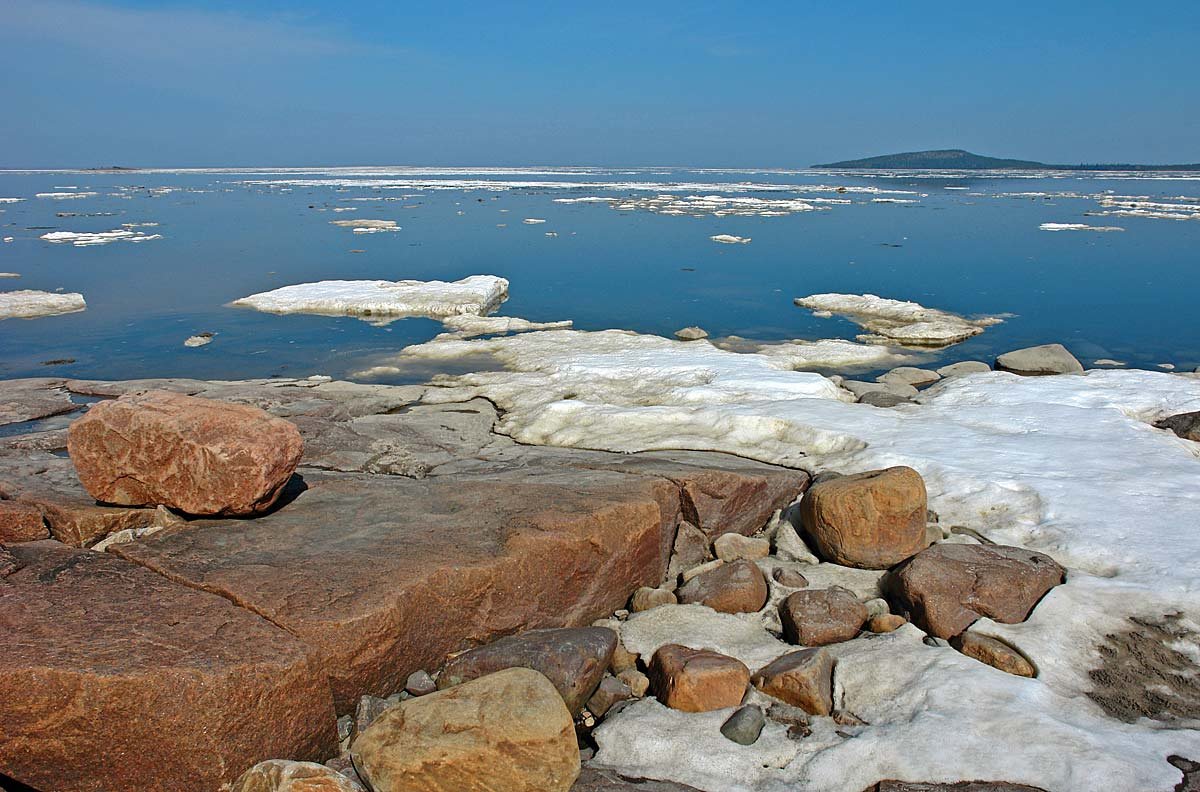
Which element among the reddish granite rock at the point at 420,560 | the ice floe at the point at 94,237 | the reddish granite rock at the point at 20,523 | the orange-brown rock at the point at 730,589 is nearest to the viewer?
the reddish granite rock at the point at 420,560

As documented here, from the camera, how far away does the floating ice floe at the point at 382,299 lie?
17.4m

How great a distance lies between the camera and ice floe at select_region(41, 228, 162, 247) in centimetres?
3045

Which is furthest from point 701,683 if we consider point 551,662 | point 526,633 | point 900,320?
point 900,320

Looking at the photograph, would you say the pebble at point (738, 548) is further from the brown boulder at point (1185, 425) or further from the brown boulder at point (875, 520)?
the brown boulder at point (1185, 425)

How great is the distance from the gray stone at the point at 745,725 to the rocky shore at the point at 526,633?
0.01 metres

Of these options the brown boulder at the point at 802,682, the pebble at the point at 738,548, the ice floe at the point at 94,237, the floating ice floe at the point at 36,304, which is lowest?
the floating ice floe at the point at 36,304

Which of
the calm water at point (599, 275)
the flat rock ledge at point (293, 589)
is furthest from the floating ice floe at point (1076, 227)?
the flat rock ledge at point (293, 589)

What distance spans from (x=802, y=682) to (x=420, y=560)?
219cm

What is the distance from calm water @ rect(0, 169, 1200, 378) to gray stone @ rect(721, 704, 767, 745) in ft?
33.4

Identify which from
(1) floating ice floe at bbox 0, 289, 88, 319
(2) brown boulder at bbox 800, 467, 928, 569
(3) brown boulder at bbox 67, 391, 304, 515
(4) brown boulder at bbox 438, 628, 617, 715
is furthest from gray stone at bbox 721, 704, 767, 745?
(1) floating ice floe at bbox 0, 289, 88, 319

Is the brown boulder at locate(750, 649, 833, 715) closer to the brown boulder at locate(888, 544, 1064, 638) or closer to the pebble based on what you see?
the brown boulder at locate(888, 544, 1064, 638)

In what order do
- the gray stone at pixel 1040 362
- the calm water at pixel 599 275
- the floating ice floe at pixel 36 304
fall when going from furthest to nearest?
1. the floating ice floe at pixel 36 304
2. the calm water at pixel 599 275
3. the gray stone at pixel 1040 362

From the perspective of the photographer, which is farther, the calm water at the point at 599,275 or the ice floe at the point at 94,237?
the ice floe at the point at 94,237

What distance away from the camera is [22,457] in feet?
23.2
